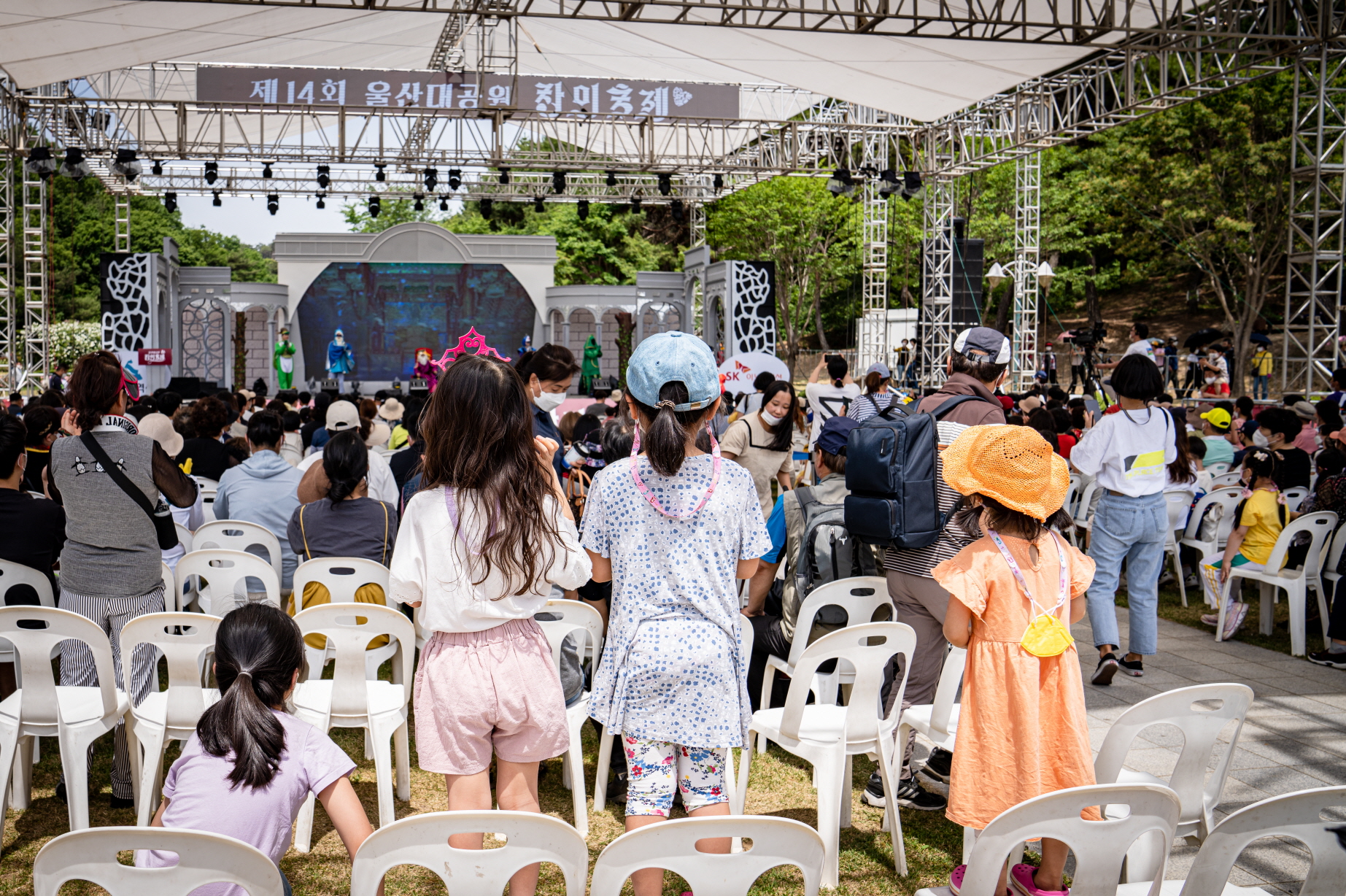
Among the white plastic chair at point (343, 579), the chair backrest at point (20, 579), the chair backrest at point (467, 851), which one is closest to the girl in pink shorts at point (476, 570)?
the chair backrest at point (467, 851)

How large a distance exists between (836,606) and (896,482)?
23.1 inches

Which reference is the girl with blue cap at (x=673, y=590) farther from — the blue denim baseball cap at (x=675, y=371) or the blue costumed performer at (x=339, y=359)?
the blue costumed performer at (x=339, y=359)

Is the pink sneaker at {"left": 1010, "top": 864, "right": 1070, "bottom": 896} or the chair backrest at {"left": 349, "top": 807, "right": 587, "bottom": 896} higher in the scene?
the chair backrest at {"left": 349, "top": 807, "right": 587, "bottom": 896}

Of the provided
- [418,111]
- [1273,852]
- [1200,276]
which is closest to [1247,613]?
[1273,852]

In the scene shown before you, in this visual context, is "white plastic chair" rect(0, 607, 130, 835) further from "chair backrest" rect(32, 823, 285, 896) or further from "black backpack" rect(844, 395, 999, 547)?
"black backpack" rect(844, 395, 999, 547)

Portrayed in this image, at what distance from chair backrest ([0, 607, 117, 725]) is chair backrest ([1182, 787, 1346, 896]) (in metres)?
Answer: 2.83

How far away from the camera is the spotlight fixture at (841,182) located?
1628cm

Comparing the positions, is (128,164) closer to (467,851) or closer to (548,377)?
(548,377)

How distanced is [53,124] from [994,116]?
44.5 ft

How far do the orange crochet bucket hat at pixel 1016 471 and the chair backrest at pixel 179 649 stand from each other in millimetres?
2142

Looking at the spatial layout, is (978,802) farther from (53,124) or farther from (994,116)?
(53,124)

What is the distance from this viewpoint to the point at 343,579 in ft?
12.7

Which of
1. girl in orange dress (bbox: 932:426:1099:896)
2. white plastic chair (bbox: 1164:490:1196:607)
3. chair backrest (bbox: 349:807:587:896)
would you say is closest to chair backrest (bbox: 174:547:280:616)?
chair backrest (bbox: 349:807:587:896)

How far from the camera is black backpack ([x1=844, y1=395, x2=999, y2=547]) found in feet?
10.4
